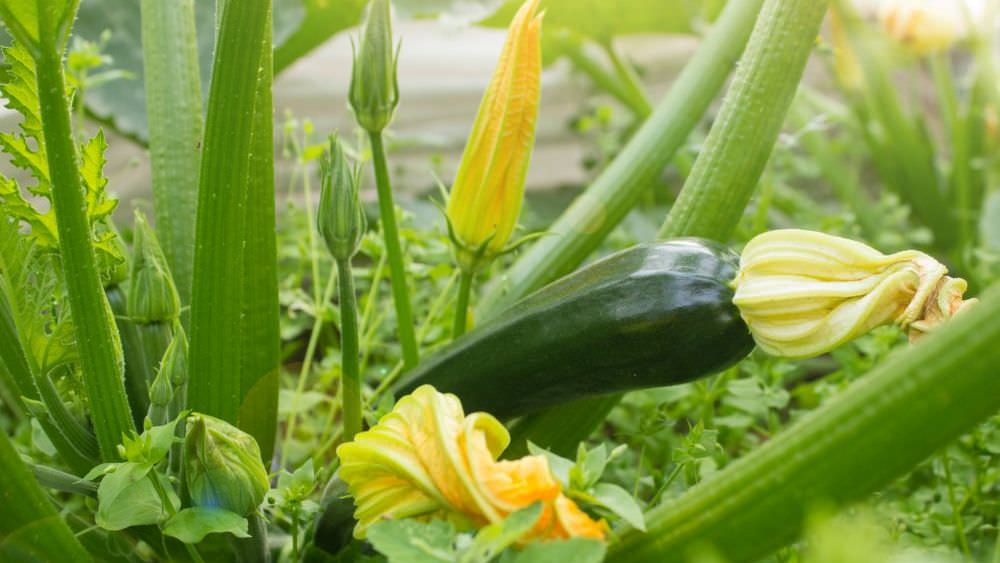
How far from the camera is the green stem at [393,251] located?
121 centimetres

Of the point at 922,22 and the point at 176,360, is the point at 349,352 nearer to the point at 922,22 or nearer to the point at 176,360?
the point at 176,360

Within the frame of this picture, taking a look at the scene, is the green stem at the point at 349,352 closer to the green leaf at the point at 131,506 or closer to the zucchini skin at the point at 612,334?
the zucchini skin at the point at 612,334

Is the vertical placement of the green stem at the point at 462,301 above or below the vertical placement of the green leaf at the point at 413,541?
below

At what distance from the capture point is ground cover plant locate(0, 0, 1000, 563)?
76 cm

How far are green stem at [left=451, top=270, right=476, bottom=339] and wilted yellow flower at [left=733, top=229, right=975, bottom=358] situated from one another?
1.15ft

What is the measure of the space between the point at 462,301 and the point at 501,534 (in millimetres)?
547

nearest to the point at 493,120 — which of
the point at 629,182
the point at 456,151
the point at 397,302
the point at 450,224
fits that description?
the point at 450,224

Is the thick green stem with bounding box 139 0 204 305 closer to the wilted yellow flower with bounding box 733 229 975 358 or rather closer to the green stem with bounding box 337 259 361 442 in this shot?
the green stem with bounding box 337 259 361 442

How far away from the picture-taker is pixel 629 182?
4.85ft

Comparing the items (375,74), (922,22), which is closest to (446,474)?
(375,74)

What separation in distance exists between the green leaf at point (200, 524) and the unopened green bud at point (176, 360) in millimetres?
133

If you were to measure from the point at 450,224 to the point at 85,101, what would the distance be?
37.0 inches

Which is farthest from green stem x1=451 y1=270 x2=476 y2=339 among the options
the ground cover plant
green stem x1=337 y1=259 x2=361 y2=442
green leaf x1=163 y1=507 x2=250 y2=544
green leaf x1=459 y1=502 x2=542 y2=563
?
green leaf x1=459 y1=502 x2=542 y2=563

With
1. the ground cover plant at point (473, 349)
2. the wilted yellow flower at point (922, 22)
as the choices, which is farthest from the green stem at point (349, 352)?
the wilted yellow flower at point (922, 22)
